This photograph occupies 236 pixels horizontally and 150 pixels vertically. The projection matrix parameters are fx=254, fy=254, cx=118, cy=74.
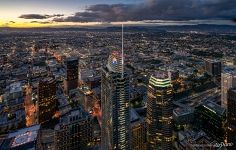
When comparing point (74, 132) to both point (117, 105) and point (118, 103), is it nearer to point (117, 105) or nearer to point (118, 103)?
point (117, 105)

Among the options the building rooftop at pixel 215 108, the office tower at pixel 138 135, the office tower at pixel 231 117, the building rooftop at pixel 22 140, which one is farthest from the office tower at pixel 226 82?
the building rooftop at pixel 22 140

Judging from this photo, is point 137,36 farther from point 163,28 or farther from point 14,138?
point 14,138

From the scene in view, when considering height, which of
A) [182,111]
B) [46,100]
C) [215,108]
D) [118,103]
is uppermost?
[118,103]

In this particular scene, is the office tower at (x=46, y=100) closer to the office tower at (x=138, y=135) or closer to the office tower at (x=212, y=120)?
the office tower at (x=138, y=135)

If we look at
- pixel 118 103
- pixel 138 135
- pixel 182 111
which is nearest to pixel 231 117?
pixel 138 135

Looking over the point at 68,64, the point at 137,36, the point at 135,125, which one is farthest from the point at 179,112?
the point at 137,36

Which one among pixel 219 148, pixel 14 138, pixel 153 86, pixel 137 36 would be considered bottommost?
pixel 219 148
